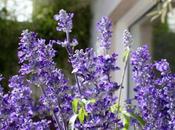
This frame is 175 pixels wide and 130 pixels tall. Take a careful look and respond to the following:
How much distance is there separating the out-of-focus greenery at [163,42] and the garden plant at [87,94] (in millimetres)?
1877

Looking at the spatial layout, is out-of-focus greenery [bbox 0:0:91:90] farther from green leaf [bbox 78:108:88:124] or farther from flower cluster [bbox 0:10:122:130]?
green leaf [bbox 78:108:88:124]

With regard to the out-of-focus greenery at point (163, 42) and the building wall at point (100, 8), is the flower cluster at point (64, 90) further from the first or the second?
the building wall at point (100, 8)

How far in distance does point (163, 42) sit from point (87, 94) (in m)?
2.26

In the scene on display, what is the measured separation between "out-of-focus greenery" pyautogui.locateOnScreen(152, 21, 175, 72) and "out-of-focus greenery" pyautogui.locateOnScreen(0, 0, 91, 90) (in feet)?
8.41

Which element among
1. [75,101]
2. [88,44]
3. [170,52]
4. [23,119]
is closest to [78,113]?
[75,101]

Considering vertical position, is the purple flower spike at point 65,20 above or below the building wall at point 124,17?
below

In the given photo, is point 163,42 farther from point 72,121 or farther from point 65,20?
point 72,121

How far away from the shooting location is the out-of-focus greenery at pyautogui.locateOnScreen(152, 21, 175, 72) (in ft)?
10.8

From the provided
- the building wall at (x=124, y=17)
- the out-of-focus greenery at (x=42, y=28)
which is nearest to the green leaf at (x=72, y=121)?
the building wall at (x=124, y=17)

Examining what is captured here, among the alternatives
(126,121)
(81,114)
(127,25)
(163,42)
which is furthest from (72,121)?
(127,25)

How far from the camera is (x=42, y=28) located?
610 cm

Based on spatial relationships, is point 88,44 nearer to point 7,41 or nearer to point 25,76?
point 7,41

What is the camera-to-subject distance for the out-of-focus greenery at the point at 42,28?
→ 20.0 ft

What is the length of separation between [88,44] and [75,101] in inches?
193
